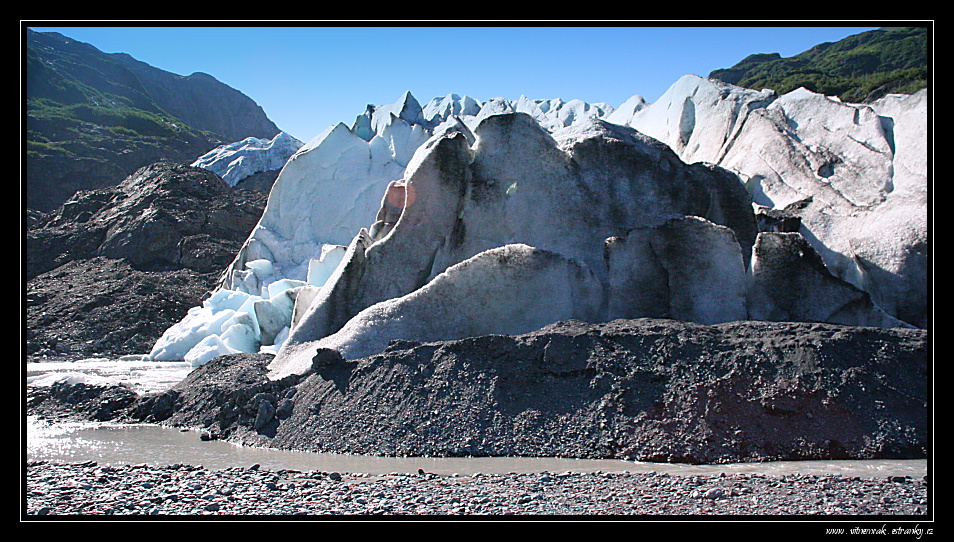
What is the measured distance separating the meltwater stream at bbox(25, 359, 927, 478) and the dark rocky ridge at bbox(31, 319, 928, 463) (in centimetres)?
17

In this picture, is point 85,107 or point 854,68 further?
point 85,107

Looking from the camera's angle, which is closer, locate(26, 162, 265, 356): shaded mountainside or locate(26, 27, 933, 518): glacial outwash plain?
locate(26, 27, 933, 518): glacial outwash plain

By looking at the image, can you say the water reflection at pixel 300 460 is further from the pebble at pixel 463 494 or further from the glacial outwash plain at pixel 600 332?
the pebble at pixel 463 494

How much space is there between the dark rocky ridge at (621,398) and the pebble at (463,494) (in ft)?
2.88

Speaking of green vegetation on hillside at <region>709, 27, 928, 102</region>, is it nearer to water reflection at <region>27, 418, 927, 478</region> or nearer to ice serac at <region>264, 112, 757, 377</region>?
ice serac at <region>264, 112, 757, 377</region>

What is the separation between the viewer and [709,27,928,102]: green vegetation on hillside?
60.0 ft

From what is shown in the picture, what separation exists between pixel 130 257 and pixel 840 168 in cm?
2399

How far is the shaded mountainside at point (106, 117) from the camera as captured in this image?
138ft

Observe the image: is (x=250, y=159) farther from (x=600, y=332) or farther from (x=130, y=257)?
(x=600, y=332)

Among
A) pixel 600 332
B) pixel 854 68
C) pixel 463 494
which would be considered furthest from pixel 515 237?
pixel 854 68

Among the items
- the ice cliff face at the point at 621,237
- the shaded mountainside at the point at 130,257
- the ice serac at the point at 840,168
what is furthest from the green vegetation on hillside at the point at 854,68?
the shaded mountainside at the point at 130,257

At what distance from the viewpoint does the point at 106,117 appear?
179 ft

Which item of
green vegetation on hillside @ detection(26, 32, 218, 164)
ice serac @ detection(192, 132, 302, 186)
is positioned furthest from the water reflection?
green vegetation on hillside @ detection(26, 32, 218, 164)

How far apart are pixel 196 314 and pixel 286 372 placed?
10714 mm
